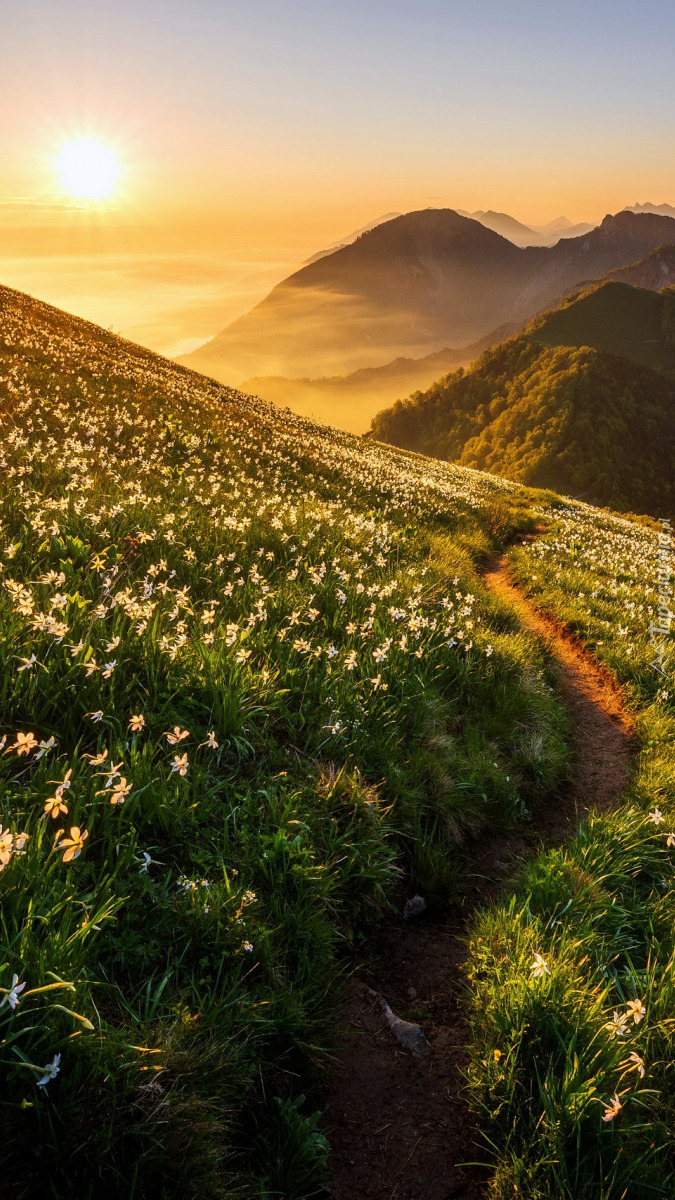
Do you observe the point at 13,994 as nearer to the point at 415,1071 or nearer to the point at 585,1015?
the point at 415,1071

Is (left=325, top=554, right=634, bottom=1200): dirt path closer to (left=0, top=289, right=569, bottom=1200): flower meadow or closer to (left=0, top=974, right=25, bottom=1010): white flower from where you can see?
(left=0, top=289, right=569, bottom=1200): flower meadow

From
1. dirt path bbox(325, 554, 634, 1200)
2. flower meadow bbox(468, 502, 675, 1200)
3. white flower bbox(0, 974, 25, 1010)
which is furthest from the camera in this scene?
dirt path bbox(325, 554, 634, 1200)

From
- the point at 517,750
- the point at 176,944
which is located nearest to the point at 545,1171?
the point at 176,944

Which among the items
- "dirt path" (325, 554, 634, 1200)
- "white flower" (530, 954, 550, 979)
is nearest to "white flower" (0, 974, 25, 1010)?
"dirt path" (325, 554, 634, 1200)

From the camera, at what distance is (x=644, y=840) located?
518 cm

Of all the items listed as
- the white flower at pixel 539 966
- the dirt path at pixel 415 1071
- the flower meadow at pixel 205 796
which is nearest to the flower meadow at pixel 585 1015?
the white flower at pixel 539 966

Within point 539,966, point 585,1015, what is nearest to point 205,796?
point 539,966

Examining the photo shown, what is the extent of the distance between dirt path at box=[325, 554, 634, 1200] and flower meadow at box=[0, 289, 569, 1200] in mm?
186

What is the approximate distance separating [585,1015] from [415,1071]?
1056mm

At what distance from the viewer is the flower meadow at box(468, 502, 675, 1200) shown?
2.85m

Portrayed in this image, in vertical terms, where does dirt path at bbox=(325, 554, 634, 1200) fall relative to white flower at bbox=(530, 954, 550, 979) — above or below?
below

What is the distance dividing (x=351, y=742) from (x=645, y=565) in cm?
1700

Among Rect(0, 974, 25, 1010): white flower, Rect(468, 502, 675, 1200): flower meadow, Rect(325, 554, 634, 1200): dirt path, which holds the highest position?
Rect(0, 974, 25, 1010): white flower

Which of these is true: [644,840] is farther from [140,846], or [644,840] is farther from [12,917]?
[12,917]
